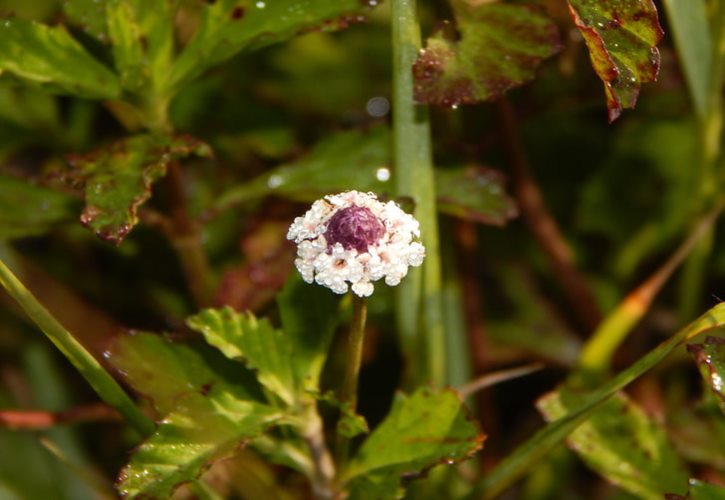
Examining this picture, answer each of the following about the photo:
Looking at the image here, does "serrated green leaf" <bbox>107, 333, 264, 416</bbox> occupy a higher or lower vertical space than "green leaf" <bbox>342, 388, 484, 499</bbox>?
higher

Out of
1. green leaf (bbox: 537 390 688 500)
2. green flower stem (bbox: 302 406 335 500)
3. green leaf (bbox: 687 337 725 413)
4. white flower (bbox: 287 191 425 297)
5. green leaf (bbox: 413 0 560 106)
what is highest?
green leaf (bbox: 413 0 560 106)

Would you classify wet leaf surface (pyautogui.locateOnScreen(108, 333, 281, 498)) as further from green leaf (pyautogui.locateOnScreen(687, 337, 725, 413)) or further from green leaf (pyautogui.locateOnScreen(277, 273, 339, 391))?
green leaf (pyautogui.locateOnScreen(687, 337, 725, 413))

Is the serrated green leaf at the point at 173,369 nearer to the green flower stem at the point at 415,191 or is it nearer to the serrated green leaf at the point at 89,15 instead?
the green flower stem at the point at 415,191

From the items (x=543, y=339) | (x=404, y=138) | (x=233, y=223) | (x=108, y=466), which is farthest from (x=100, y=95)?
(x=543, y=339)

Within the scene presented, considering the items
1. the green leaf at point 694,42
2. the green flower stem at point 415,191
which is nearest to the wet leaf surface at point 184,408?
the green flower stem at point 415,191

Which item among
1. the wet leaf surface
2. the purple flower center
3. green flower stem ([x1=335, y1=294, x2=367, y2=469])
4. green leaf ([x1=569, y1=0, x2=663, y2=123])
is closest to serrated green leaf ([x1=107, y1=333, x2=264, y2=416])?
the wet leaf surface

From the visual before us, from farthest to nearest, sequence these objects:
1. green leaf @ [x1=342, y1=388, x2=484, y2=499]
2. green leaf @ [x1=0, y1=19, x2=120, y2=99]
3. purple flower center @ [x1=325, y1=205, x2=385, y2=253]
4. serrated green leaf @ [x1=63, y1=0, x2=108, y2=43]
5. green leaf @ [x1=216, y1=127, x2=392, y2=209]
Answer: green leaf @ [x1=216, y1=127, x2=392, y2=209] → serrated green leaf @ [x1=63, y1=0, x2=108, y2=43] → green leaf @ [x1=0, y1=19, x2=120, y2=99] → green leaf @ [x1=342, y1=388, x2=484, y2=499] → purple flower center @ [x1=325, y1=205, x2=385, y2=253]

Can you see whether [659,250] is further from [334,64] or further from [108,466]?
[108,466]
